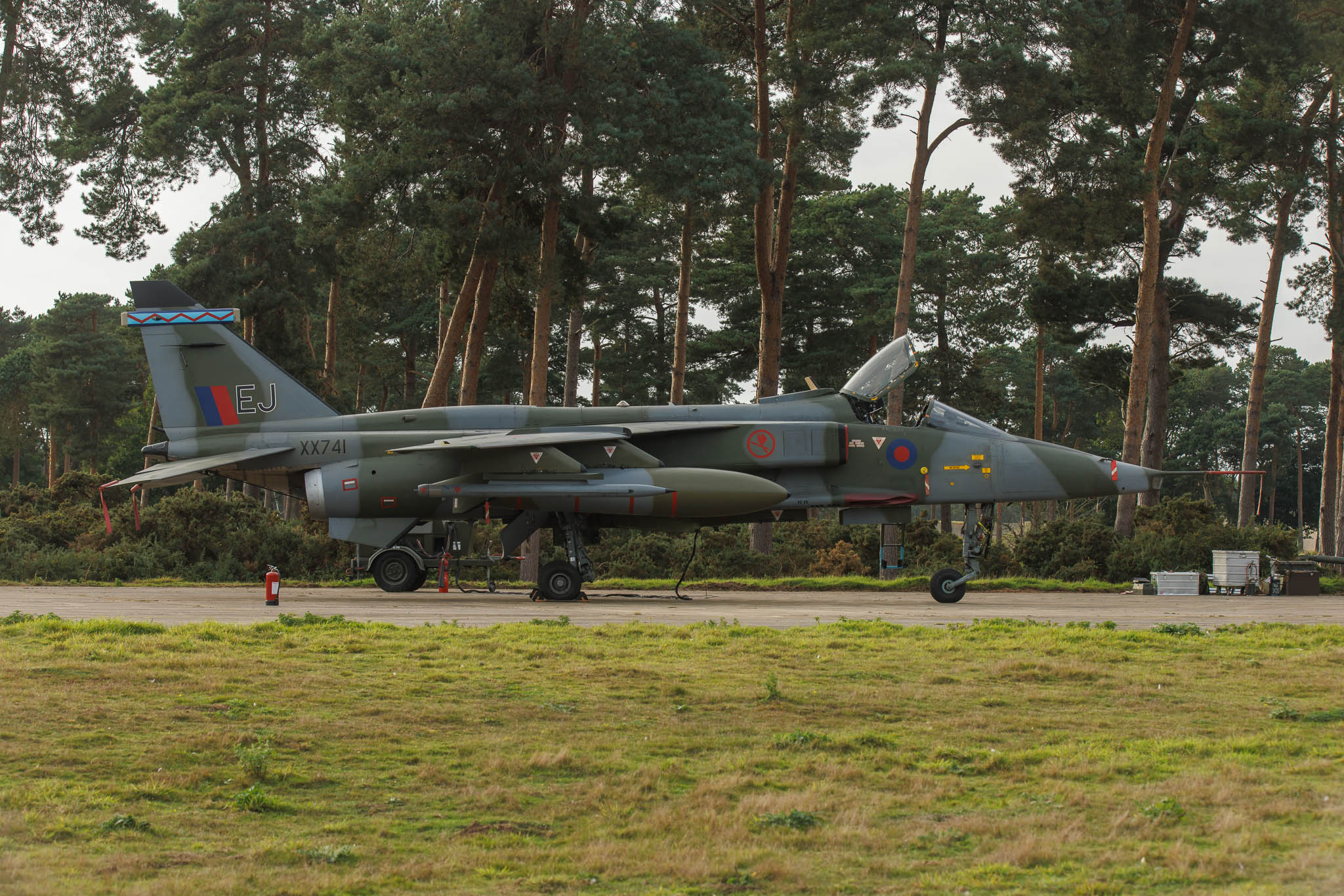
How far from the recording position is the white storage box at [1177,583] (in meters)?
20.8

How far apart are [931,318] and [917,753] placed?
155ft

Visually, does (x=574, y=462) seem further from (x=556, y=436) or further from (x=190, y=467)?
(x=190, y=467)

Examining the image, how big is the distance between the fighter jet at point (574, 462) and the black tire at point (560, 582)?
3cm

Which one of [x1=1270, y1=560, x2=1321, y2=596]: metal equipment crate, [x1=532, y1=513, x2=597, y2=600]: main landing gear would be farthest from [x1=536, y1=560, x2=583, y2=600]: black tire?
[x1=1270, y1=560, x2=1321, y2=596]: metal equipment crate

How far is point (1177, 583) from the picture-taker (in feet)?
68.4

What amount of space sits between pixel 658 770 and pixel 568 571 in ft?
40.3

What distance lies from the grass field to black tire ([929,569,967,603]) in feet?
24.3

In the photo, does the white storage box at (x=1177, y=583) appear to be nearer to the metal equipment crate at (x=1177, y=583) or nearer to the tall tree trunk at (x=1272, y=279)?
the metal equipment crate at (x=1177, y=583)

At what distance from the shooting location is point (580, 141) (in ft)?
79.5

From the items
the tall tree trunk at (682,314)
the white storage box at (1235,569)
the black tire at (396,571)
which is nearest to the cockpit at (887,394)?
the white storage box at (1235,569)

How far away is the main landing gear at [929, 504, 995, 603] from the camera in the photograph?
18.2m

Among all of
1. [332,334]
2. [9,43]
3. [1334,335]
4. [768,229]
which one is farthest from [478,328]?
[1334,335]

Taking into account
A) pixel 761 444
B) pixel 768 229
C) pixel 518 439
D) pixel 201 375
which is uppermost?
pixel 768 229

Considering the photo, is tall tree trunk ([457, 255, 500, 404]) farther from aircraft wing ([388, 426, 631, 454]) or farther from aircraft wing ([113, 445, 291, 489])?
aircraft wing ([388, 426, 631, 454])
